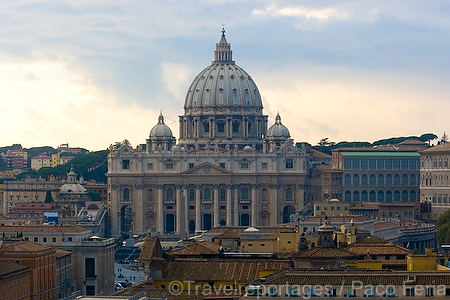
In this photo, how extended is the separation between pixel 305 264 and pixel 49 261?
88.3 ft

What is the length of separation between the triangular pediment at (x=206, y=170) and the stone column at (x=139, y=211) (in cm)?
568

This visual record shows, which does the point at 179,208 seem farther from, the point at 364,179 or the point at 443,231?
the point at 443,231

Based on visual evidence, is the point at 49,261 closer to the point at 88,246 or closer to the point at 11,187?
the point at 88,246

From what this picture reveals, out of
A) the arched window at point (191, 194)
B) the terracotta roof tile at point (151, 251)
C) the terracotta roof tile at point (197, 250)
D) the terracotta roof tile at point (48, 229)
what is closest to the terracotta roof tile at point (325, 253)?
the terracotta roof tile at point (151, 251)

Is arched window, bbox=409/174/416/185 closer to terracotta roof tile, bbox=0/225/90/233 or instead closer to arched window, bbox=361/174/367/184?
arched window, bbox=361/174/367/184

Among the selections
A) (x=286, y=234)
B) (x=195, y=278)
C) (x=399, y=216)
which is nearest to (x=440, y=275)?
(x=195, y=278)

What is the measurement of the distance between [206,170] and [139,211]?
31.3ft

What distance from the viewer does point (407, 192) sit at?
17838 centimetres

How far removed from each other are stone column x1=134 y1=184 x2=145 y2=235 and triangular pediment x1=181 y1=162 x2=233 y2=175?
18.6 ft

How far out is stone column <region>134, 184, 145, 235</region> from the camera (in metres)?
182

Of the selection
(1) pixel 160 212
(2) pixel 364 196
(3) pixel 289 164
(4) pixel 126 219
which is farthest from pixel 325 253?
(4) pixel 126 219

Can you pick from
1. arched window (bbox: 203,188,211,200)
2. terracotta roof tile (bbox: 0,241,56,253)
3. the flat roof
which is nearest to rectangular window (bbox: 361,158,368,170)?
the flat roof

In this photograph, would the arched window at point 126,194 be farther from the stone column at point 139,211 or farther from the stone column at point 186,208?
the stone column at point 186,208

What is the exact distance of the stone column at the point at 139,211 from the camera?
182 metres
